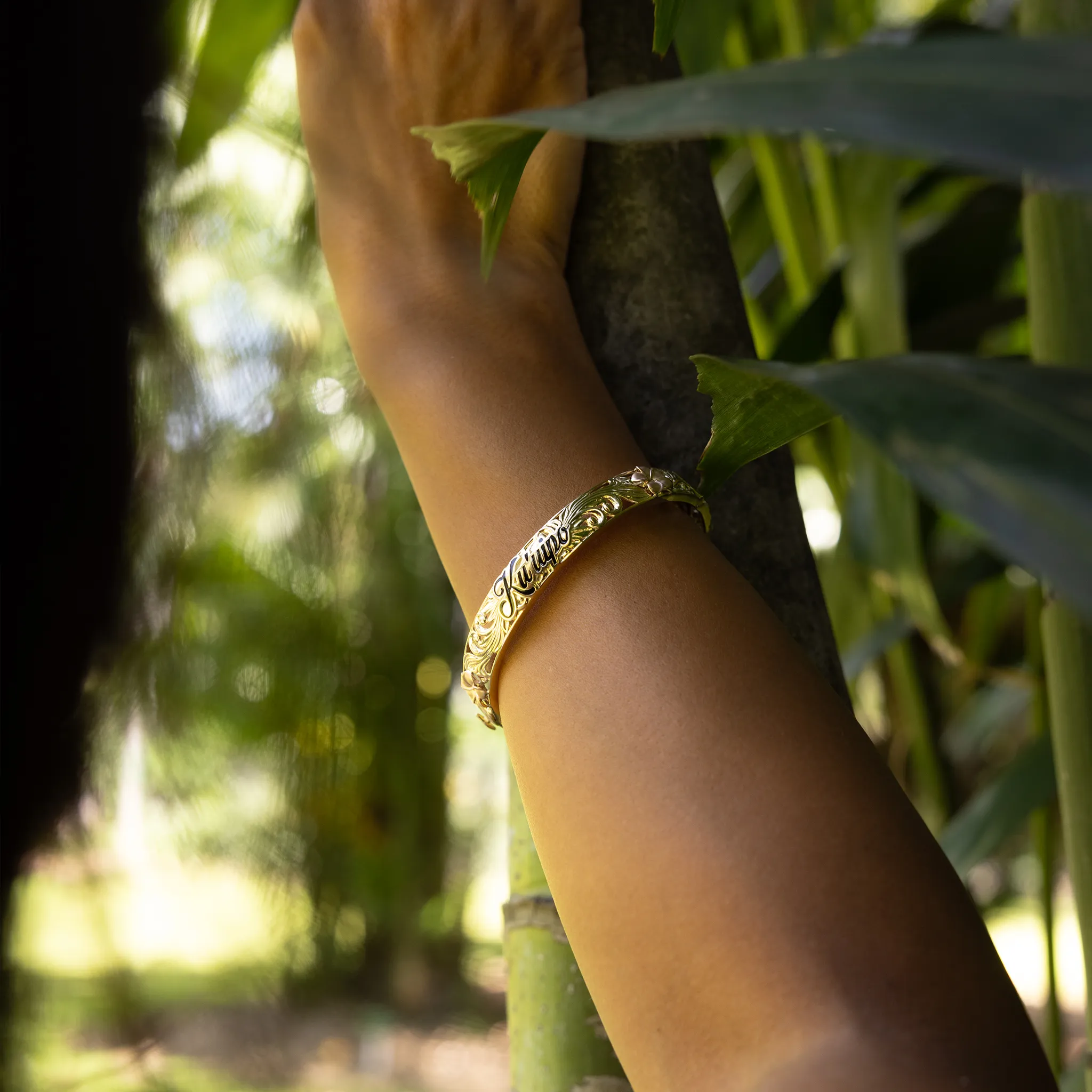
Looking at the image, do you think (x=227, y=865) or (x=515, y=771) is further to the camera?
(x=227, y=865)

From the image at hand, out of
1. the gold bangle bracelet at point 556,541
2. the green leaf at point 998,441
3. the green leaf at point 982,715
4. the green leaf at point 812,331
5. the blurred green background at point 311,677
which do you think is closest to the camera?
the green leaf at point 998,441

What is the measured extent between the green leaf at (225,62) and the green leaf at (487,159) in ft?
1.08

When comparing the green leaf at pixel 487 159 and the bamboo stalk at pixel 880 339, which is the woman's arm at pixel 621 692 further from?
the bamboo stalk at pixel 880 339

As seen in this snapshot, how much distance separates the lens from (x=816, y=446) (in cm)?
67

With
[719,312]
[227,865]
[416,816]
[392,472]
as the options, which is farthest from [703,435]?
[416,816]

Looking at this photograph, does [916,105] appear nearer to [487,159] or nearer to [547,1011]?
[487,159]

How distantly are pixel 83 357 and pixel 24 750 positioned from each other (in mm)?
132

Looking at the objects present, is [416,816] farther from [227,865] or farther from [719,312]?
[719,312]

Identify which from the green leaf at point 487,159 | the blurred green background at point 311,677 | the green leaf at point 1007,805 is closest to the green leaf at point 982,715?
the blurred green background at point 311,677

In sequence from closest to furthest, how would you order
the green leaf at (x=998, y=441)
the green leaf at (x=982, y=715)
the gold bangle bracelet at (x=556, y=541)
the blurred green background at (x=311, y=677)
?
1. the green leaf at (x=998, y=441)
2. the gold bangle bracelet at (x=556, y=541)
3. the blurred green background at (x=311, y=677)
4. the green leaf at (x=982, y=715)

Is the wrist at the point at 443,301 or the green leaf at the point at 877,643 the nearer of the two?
the wrist at the point at 443,301

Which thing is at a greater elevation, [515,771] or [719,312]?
[719,312]

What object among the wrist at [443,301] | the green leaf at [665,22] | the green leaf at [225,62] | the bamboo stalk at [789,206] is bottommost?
the green leaf at [665,22]

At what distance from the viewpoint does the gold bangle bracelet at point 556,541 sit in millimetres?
208
